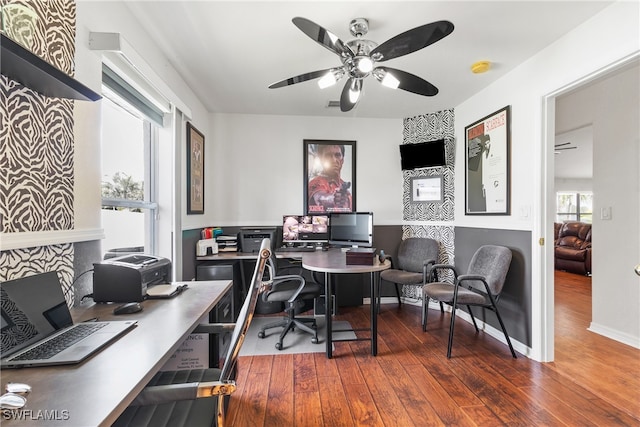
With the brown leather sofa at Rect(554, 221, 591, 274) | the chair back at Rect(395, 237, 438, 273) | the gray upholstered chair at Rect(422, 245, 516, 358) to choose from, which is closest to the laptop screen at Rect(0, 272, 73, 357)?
the gray upholstered chair at Rect(422, 245, 516, 358)

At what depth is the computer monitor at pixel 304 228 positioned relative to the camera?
3576 millimetres

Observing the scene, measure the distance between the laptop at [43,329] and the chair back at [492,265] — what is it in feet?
8.70

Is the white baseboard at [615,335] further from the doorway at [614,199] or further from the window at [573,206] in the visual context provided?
the window at [573,206]

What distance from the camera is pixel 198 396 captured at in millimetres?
856

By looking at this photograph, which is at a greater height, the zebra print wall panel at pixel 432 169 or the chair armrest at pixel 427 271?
the zebra print wall panel at pixel 432 169

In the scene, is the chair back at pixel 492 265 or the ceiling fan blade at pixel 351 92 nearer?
the ceiling fan blade at pixel 351 92

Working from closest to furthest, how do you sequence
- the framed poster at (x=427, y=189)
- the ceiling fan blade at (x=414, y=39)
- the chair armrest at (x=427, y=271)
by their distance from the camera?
the ceiling fan blade at (x=414, y=39) < the chair armrest at (x=427, y=271) < the framed poster at (x=427, y=189)

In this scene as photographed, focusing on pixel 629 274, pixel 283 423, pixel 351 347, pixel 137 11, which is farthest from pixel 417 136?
pixel 283 423

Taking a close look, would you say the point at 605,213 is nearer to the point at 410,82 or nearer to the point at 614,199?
the point at 614,199

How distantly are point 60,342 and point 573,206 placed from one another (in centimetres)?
1096

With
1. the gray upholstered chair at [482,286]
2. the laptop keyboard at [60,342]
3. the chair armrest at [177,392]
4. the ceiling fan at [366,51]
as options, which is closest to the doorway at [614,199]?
the gray upholstered chair at [482,286]

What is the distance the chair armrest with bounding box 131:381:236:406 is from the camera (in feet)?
2.74

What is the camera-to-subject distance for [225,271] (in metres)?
3.01

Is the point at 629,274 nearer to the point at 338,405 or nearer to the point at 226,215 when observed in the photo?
the point at 338,405
